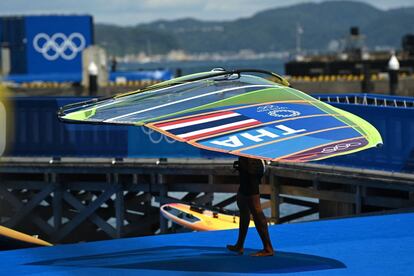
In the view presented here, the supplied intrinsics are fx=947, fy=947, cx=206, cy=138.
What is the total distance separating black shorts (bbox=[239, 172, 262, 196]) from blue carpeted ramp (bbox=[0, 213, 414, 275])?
1025 mm

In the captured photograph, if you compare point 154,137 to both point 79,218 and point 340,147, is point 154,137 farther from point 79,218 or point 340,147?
point 340,147

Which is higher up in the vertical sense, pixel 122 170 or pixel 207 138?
pixel 207 138

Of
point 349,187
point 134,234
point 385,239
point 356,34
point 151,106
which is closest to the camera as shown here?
point 151,106

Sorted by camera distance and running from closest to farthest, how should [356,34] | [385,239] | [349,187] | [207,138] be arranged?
[207,138] → [385,239] → [349,187] → [356,34]

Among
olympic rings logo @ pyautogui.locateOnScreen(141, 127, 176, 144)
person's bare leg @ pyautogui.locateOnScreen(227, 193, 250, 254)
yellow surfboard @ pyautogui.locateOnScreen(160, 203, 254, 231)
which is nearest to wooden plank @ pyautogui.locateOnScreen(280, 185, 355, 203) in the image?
yellow surfboard @ pyautogui.locateOnScreen(160, 203, 254, 231)

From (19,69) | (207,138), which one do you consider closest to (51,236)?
(207,138)

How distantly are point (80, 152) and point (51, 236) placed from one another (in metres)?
2.83

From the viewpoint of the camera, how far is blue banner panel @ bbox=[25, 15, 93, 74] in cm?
6669

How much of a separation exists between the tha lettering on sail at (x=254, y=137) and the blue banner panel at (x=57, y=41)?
55448mm

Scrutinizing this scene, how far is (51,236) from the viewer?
26.4 meters

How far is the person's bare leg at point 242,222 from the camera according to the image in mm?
13422

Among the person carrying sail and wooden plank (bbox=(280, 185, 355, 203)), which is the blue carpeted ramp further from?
wooden plank (bbox=(280, 185, 355, 203))

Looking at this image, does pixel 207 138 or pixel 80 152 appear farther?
pixel 80 152

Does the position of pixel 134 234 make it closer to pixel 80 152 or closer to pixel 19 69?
pixel 80 152
